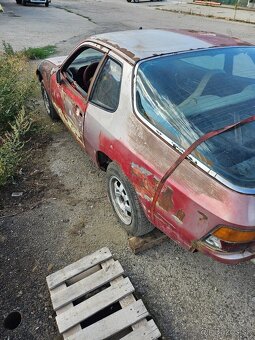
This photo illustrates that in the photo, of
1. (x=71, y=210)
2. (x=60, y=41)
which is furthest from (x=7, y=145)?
(x=60, y=41)

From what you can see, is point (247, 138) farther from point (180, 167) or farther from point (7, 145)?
point (7, 145)

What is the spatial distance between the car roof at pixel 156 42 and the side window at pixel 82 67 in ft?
1.05

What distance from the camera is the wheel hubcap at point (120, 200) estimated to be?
2775mm

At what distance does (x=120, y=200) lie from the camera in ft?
9.59

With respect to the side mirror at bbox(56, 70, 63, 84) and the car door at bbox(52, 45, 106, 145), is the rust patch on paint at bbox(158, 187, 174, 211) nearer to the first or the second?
the car door at bbox(52, 45, 106, 145)

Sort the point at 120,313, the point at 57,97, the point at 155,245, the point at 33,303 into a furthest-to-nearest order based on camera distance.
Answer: the point at 57,97
the point at 155,245
the point at 33,303
the point at 120,313

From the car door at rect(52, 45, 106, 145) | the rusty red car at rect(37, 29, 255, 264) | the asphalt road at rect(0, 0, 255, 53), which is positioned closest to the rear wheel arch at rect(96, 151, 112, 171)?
the rusty red car at rect(37, 29, 255, 264)

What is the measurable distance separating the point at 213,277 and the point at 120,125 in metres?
1.46

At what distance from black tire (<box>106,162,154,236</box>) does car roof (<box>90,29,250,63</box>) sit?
0.98 metres

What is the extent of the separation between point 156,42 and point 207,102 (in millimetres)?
870

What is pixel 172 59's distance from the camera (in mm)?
2598

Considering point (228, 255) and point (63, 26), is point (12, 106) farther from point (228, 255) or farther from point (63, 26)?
point (63, 26)

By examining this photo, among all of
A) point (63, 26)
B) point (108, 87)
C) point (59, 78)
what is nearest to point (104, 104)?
point (108, 87)

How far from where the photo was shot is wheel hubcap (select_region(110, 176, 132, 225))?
2.78 m
